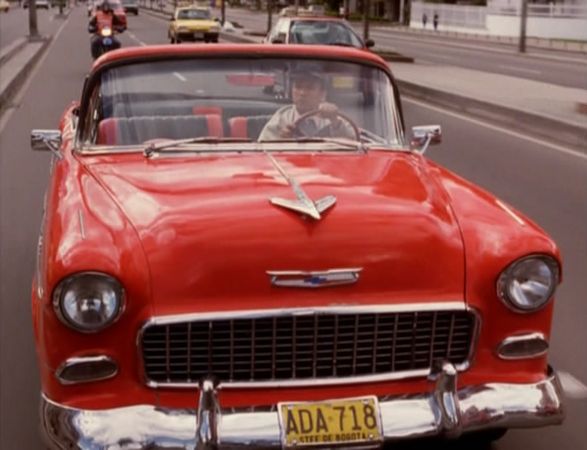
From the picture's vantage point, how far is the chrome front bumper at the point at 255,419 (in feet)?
11.8

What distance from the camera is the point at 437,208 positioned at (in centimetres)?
416

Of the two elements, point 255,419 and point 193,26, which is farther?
point 193,26

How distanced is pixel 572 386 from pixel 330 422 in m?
2.22

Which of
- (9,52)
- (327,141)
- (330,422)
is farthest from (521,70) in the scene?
(330,422)

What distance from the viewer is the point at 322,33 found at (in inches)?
962

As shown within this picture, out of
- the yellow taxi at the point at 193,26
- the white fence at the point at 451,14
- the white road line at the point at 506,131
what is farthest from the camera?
the white fence at the point at 451,14

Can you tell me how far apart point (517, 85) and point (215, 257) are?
21.6 m

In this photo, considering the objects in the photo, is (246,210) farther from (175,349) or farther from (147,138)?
(147,138)

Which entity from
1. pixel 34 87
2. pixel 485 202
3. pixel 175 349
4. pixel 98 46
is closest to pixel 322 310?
pixel 175 349

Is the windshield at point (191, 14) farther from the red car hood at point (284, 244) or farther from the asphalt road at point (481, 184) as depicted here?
the red car hood at point (284, 244)

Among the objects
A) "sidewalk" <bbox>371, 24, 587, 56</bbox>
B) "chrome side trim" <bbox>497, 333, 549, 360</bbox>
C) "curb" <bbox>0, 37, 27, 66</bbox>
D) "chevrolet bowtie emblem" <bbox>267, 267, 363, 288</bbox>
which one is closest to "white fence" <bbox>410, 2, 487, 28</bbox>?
"sidewalk" <bbox>371, 24, 587, 56</bbox>

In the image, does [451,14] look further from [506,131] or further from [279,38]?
[506,131]

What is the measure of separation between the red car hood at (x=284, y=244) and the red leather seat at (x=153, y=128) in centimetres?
89

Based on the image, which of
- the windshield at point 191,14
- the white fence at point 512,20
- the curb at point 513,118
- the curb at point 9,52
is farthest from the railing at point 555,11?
the curb at point 513,118
